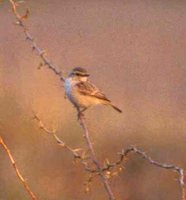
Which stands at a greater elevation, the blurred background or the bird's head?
the blurred background

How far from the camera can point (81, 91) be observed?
707cm

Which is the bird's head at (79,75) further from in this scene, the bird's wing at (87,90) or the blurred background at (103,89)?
the blurred background at (103,89)

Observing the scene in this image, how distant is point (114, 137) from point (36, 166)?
1.29 metres

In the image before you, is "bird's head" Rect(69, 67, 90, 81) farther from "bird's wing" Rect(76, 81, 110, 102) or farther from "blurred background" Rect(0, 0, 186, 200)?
"blurred background" Rect(0, 0, 186, 200)

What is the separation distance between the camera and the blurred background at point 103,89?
34.0 ft

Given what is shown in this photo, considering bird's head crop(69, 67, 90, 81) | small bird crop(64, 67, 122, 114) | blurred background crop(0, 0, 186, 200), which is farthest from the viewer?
blurred background crop(0, 0, 186, 200)

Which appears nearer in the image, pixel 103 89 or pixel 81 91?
pixel 81 91

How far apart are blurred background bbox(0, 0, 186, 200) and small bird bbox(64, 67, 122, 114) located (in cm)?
26

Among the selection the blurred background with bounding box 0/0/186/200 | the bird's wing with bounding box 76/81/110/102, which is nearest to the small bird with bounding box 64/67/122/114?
the bird's wing with bounding box 76/81/110/102

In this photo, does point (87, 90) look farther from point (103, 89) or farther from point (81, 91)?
point (103, 89)

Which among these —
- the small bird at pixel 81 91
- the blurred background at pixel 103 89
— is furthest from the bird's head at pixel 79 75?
the blurred background at pixel 103 89

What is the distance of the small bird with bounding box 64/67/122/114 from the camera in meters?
6.79

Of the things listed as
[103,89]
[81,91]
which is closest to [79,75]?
[81,91]

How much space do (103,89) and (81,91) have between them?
628 cm
